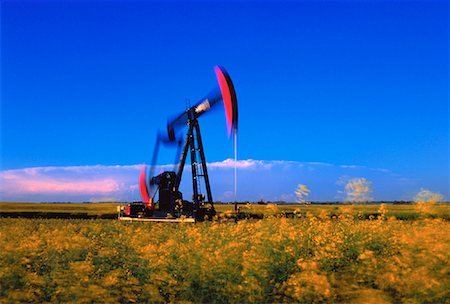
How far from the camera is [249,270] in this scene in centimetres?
732

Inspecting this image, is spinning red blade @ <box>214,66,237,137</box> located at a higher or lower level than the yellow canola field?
higher

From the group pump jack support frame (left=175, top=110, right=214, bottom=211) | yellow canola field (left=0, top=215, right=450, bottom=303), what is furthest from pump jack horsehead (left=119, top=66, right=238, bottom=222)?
yellow canola field (left=0, top=215, right=450, bottom=303)

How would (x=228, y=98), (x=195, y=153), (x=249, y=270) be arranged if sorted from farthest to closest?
(x=195, y=153) → (x=228, y=98) → (x=249, y=270)

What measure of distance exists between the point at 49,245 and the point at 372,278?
7.11m

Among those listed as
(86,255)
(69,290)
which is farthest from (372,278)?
(86,255)

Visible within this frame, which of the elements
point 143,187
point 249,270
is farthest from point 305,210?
point 249,270

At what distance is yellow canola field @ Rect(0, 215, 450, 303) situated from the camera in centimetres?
704

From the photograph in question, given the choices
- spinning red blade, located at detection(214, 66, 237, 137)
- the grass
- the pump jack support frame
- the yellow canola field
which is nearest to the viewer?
the yellow canola field

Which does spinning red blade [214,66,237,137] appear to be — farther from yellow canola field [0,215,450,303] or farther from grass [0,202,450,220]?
yellow canola field [0,215,450,303]

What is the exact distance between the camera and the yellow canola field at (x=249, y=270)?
7.04 metres

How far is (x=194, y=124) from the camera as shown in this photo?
3447 cm

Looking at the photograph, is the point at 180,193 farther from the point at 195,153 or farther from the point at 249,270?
the point at 249,270

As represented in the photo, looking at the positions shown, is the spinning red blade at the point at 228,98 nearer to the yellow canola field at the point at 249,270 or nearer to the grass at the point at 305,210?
the grass at the point at 305,210

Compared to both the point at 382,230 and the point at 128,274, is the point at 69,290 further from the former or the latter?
the point at 382,230
